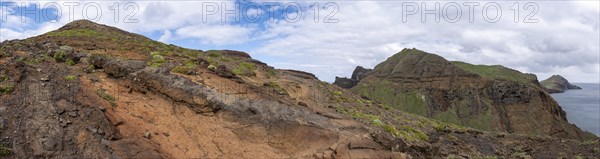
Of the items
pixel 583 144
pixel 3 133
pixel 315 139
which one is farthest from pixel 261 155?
pixel 583 144

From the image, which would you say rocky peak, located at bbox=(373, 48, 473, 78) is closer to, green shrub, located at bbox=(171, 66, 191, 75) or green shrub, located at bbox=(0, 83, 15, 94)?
green shrub, located at bbox=(171, 66, 191, 75)

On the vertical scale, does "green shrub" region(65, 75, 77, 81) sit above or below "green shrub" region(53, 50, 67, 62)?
below

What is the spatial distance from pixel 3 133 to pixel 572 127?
5715 inches

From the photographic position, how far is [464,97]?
145000mm

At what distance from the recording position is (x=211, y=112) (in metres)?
17.4

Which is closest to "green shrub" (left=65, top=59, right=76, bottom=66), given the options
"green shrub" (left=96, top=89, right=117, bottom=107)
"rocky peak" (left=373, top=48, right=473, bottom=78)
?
"green shrub" (left=96, top=89, right=117, bottom=107)

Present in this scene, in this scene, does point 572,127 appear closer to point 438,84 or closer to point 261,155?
point 438,84

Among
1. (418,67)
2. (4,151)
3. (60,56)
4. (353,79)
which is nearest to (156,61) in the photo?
(60,56)

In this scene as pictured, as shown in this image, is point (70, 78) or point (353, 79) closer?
point (70, 78)

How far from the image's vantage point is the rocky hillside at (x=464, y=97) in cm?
12975

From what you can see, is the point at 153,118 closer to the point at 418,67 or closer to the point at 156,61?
the point at 156,61

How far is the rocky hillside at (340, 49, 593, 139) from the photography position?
129750mm

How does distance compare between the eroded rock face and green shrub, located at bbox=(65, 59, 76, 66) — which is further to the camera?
the eroded rock face

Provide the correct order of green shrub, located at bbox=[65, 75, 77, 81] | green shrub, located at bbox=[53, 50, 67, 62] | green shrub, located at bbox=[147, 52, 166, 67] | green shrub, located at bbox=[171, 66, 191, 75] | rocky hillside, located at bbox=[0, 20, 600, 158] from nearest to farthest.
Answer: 1. rocky hillside, located at bbox=[0, 20, 600, 158]
2. green shrub, located at bbox=[65, 75, 77, 81]
3. green shrub, located at bbox=[53, 50, 67, 62]
4. green shrub, located at bbox=[171, 66, 191, 75]
5. green shrub, located at bbox=[147, 52, 166, 67]
